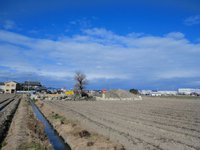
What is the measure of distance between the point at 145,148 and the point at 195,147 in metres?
2.75

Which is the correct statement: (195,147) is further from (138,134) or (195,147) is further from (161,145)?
(138,134)

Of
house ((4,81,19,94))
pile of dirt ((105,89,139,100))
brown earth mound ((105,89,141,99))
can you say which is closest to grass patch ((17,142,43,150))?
pile of dirt ((105,89,139,100))

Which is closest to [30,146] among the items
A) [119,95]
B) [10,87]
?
[119,95]

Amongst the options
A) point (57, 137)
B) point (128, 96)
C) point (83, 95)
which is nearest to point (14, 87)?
point (83, 95)

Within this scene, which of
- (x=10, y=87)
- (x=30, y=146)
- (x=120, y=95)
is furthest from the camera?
(x=10, y=87)

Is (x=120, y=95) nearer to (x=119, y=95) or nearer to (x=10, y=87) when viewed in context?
(x=119, y=95)

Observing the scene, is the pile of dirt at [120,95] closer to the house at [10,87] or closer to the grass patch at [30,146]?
the grass patch at [30,146]

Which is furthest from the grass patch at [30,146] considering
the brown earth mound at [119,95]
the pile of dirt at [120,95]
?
the brown earth mound at [119,95]

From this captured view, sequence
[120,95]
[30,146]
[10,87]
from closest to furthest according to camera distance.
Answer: [30,146] → [120,95] → [10,87]

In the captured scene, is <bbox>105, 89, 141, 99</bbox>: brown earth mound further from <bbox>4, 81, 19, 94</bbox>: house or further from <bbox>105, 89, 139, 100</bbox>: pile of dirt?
<bbox>4, 81, 19, 94</bbox>: house

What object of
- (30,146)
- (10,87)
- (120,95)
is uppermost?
(10,87)

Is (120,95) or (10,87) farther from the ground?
(10,87)

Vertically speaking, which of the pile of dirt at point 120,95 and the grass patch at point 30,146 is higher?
the pile of dirt at point 120,95

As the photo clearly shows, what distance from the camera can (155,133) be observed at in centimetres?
2106
